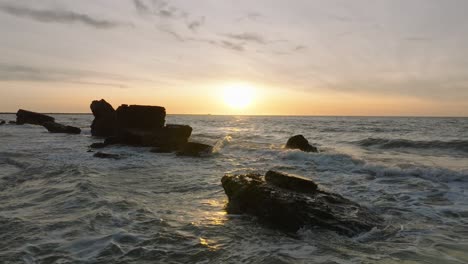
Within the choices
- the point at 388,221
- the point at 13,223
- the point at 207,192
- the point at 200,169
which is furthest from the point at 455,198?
the point at 13,223

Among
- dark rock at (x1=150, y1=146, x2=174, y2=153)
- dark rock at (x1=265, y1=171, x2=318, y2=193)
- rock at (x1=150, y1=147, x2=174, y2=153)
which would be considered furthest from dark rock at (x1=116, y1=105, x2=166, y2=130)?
dark rock at (x1=265, y1=171, x2=318, y2=193)

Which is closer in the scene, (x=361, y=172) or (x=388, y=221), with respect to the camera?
(x=388, y=221)

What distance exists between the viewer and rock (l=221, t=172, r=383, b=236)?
7629 millimetres

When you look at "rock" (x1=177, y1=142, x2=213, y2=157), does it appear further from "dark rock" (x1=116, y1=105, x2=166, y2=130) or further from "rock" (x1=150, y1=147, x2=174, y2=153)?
"dark rock" (x1=116, y1=105, x2=166, y2=130)

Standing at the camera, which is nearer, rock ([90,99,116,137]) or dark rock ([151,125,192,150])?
dark rock ([151,125,192,150])

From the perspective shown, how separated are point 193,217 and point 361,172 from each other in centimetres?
1081

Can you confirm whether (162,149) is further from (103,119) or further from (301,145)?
(103,119)

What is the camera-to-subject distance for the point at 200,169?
55.5ft

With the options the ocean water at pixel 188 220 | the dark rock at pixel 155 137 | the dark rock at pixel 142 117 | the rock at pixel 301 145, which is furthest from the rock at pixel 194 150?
the dark rock at pixel 142 117

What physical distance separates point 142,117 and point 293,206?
26.4m

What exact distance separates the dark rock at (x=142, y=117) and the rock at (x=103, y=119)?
6452mm

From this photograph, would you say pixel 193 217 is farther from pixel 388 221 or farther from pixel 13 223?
pixel 388 221

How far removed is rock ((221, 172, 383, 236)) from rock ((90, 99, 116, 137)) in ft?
105

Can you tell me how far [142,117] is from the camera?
32.4 m
